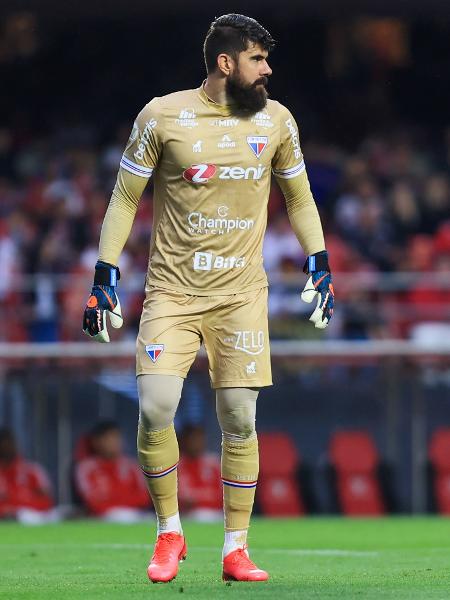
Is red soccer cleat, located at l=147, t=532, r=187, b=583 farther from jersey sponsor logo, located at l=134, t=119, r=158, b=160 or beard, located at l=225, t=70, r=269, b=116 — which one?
beard, located at l=225, t=70, r=269, b=116

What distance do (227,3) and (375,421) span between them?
5.92 meters

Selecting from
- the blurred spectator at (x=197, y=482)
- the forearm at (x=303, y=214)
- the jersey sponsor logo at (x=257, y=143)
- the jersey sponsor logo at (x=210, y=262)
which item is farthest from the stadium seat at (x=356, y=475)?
the jersey sponsor logo at (x=257, y=143)

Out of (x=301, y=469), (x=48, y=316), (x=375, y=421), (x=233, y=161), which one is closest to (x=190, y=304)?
(x=233, y=161)

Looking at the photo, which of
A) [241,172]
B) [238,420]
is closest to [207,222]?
[241,172]

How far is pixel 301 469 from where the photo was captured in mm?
19219

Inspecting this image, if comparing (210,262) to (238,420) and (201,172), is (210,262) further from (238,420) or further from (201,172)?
(238,420)

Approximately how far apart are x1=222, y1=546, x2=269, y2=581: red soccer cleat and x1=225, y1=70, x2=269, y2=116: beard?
6.84ft

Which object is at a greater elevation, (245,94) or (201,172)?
(245,94)

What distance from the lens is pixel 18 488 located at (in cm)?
1806

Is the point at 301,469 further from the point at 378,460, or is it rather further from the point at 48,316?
the point at 48,316

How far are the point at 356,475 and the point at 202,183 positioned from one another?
12.8 m

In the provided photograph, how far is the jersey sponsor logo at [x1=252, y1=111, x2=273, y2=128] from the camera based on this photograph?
7270 millimetres

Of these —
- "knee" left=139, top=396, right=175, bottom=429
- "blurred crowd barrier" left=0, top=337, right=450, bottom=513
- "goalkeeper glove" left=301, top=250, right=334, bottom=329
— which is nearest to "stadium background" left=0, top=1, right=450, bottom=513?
"blurred crowd barrier" left=0, top=337, right=450, bottom=513

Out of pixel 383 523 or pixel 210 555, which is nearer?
pixel 210 555
